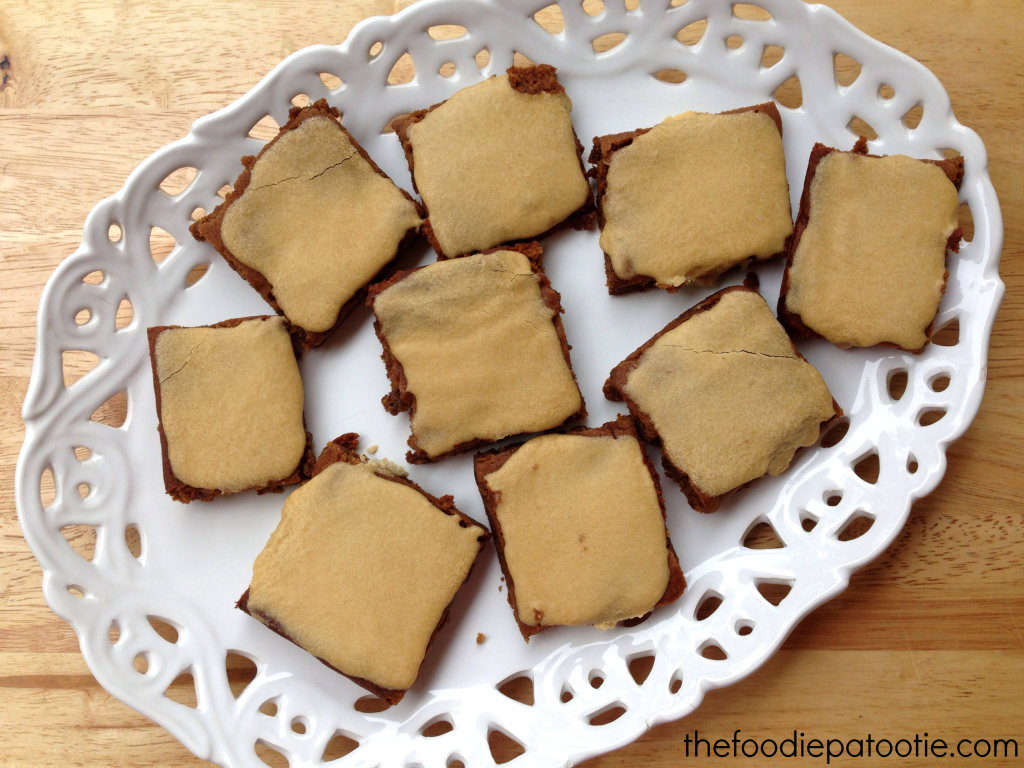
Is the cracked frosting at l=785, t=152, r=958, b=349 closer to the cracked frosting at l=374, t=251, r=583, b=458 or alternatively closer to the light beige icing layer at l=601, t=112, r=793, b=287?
the light beige icing layer at l=601, t=112, r=793, b=287

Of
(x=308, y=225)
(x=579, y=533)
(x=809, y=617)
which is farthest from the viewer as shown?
(x=809, y=617)

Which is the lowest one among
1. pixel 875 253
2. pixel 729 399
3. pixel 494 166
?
pixel 729 399

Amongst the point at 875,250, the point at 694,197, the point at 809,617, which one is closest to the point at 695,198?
the point at 694,197

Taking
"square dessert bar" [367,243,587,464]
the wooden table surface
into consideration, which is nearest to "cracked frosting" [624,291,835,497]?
"square dessert bar" [367,243,587,464]

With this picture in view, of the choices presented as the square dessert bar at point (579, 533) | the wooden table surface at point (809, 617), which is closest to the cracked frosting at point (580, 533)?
the square dessert bar at point (579, 533)

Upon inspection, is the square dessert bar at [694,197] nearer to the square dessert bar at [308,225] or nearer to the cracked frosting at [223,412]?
the square dessert bar at [308,225]

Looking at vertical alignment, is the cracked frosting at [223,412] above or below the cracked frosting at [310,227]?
below

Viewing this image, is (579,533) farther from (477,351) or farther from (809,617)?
(809,617)
